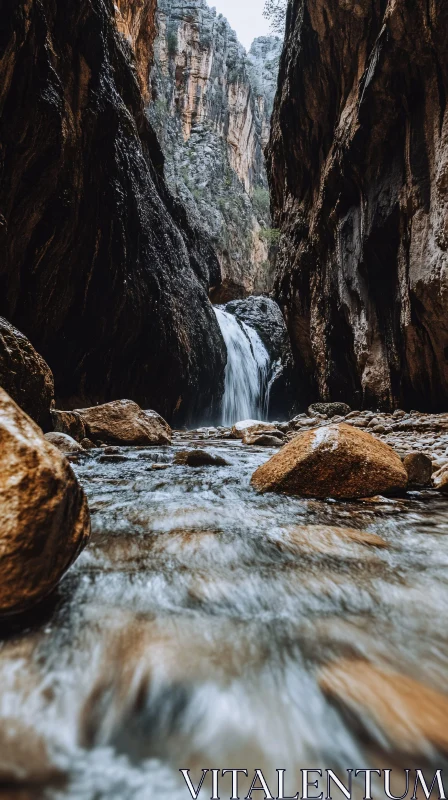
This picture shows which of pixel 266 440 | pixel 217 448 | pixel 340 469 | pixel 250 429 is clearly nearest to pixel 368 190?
pixel 250 429

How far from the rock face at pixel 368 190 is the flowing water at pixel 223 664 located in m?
6.11

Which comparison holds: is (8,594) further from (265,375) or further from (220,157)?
(220,157)

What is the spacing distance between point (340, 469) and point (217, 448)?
3.60 metres

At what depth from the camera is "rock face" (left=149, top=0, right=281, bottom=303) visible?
24.8 metres

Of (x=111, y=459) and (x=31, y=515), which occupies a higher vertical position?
(x=31, y=515)

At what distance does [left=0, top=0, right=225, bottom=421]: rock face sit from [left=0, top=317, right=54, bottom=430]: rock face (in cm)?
196

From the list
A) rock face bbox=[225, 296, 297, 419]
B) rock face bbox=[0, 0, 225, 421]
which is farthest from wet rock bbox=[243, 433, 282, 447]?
rock face bbox=[225, 296, 297, 419]

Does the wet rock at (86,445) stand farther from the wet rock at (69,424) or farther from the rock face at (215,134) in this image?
the rock face at (215,134)

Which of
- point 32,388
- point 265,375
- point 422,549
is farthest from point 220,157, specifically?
point 422,549

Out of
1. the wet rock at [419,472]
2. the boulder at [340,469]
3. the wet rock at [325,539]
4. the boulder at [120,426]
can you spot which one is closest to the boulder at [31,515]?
the wet rock at [325,539]

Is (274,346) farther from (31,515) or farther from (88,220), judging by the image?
(31,515)

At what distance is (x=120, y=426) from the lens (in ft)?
20.6

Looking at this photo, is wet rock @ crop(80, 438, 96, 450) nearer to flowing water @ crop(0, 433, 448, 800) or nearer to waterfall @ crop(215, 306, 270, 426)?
flowing water @ crop(0, 433, 448, 800)

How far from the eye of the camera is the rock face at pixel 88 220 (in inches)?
200
